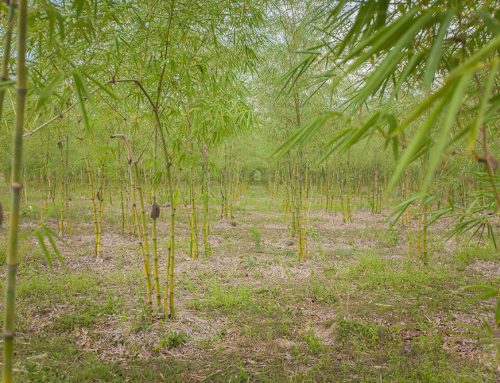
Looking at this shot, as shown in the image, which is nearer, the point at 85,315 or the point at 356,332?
the point at 356,332

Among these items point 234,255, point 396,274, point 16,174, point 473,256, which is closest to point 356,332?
point 396,274

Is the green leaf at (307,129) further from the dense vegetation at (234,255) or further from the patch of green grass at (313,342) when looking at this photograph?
the patch of green grass at (313,342)

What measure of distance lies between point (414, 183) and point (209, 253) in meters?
7.64

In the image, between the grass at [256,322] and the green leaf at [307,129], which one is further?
the grass at [256,322]

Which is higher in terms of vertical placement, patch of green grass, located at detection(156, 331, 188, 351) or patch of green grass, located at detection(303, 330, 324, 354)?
patch of green grass, located at detection(156, 331, 188, 351)

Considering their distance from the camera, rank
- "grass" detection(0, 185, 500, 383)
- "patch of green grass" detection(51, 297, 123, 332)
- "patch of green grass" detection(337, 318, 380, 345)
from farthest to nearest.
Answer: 1. "patch of green grass" detection(51, 297, 123, 332)
2. "patch of green grass" detection(337, 318, 380, 345)
3. "grass" detection(0, 185, 500, 383)

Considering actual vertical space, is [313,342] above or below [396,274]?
below

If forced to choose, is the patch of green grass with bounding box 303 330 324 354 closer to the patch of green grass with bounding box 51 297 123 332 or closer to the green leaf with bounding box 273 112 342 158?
the patch of green grass with bounding box 51 297 123 332

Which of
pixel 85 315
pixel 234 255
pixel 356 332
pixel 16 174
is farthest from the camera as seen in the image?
pixel 234 255

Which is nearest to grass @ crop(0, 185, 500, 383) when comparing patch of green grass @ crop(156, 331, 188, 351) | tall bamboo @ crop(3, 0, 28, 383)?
patch of green grass @ crop(156, 331, 188, 351)

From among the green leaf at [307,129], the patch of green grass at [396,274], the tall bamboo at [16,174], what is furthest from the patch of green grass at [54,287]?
the green leaf at [307,129]

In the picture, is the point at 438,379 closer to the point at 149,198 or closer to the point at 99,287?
the point at 99,287

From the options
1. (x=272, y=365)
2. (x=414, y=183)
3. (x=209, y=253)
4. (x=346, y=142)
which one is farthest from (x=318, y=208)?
(x=346, y=142)

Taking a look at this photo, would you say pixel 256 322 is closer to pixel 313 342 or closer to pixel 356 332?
pixel 313 342
